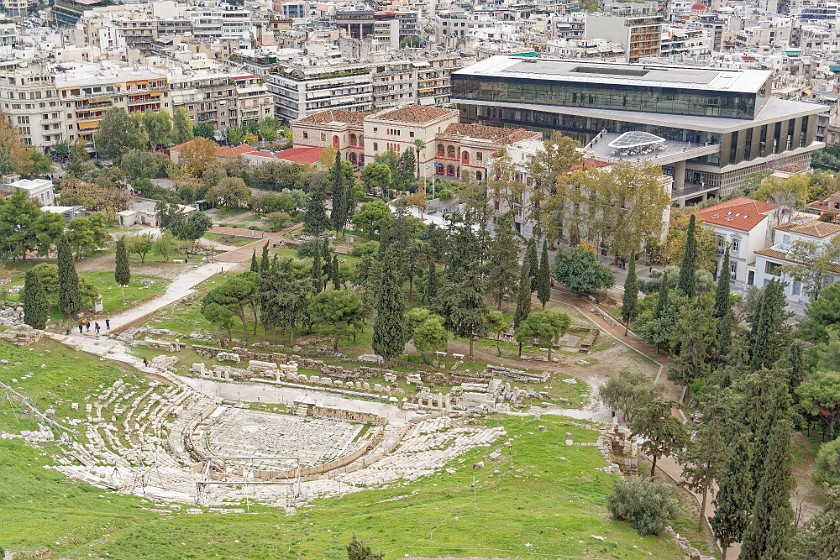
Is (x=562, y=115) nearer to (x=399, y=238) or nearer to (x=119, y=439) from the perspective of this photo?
(x=399, y=238)

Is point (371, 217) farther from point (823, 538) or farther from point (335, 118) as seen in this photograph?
point (823, 538)

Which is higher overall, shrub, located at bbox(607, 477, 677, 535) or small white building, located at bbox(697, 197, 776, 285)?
small white building, located at bbox(697, 197, 776, 285)

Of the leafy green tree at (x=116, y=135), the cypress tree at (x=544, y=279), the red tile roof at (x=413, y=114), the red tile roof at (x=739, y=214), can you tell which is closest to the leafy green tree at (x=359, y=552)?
the cypress tree at (x=544, y=279)

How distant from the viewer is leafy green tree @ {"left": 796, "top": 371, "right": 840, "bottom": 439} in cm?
5694

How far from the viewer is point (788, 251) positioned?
78500mm

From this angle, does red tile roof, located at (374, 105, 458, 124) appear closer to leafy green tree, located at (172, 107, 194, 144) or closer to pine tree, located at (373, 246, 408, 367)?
leafy green tree, located at (172, 107, 194, 144)

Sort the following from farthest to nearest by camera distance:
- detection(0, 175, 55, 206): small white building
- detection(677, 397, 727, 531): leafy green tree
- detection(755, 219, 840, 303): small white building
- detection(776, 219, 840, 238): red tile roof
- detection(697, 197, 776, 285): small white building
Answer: detection(0, 175, 55, 206): small white building → detection(697, 197, 776, 285): small white building → detection(776, 219, 840, 238): red tile roof → detection(755, 219, 840, 303): small white building → detection(677, 397, 727, 531): leafy green tree

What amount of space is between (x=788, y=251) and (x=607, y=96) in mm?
46656

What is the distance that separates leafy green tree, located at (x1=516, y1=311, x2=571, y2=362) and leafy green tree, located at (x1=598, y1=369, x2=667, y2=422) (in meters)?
8.41

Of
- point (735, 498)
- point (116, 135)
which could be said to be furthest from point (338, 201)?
point (735, 498)

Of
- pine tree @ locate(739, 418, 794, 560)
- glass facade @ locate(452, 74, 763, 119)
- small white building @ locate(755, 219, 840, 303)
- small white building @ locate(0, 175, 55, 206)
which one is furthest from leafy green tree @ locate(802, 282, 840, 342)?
small white building @ locate(0, 175, 55, 206)

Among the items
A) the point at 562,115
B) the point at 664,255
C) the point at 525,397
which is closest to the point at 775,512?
the point at 525,397

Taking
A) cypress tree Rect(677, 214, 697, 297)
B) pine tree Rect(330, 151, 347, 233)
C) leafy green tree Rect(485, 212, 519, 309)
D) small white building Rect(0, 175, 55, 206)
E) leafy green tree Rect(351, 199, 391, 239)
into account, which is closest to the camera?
cypress tree Rect(677, 214, 697, 297)

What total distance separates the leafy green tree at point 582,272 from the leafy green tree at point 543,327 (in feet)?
40.7
